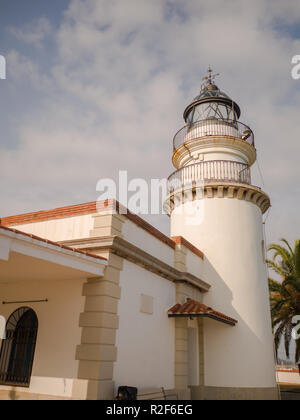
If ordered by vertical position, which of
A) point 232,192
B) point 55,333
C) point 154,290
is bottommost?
point 55,333

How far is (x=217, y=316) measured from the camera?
464 inches

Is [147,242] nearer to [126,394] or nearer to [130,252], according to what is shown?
[130,252]

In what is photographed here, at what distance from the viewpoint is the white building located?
836 cm

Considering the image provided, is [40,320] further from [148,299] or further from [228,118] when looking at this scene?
[228,118]

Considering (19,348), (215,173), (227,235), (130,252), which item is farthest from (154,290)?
(215,173)

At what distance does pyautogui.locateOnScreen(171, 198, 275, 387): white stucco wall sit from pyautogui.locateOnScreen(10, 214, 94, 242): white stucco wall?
681 cm

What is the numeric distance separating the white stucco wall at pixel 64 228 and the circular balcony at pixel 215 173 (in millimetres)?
7203

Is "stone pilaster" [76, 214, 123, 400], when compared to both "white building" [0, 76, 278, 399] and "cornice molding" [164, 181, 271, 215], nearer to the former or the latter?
"white building" [0, 76, 278, 399]

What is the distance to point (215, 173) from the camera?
622 inches

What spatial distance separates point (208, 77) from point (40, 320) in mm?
16282

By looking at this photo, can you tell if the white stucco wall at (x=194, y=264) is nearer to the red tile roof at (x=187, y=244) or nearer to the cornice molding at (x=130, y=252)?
the red tile roof at (x=187, y=244)

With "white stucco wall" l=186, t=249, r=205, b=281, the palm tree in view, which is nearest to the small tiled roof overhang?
"white stucco wall" l=186, t=249, r=205, b=281

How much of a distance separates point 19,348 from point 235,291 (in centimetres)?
850

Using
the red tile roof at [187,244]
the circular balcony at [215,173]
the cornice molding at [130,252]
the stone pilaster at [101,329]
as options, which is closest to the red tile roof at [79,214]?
the stone pilaster at [101,329]
